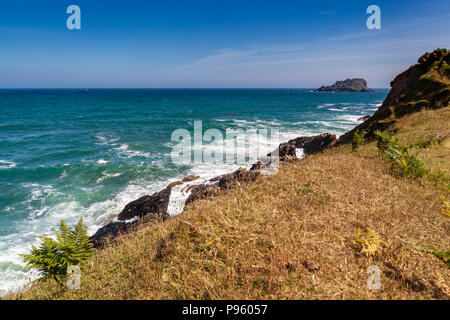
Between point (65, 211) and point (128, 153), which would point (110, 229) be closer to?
point (65, 211)

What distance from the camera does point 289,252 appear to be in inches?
160

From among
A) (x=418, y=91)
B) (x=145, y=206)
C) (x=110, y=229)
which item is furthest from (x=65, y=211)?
(x=418, y=91)

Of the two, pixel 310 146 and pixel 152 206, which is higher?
pixel 310 146

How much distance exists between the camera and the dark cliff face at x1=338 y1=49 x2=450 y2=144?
17.8 metres

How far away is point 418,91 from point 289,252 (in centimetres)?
2251

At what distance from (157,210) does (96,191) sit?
8289 millimetres

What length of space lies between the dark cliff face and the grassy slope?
43.2ft

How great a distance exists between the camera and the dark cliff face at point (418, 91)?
58.4ft

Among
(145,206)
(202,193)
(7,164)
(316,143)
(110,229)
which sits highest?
(316,143)

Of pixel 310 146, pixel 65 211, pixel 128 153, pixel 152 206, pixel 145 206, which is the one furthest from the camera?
pixel 128 153

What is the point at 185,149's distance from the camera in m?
32.8

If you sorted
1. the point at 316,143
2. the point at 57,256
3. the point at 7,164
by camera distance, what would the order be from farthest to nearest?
the point at 316,143 < the point at 7,164 < the point at 57,256

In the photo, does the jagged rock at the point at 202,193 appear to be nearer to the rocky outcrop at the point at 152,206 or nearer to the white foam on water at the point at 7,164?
the rocky outcrop at the point at 152,206
